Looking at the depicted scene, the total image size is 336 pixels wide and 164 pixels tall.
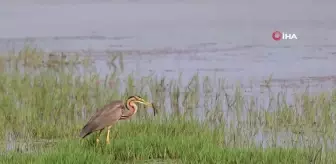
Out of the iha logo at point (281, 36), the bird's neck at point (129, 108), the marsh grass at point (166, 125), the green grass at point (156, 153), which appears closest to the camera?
the green grass at point (156, 153)

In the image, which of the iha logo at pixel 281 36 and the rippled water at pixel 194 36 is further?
the iha logo at pixel 281 36

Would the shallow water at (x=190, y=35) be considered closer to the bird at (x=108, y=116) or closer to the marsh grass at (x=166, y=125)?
the marsh grass at (x=166, y=125)

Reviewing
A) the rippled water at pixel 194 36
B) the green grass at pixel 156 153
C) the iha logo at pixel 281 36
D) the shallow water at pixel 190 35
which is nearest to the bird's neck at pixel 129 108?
the green grass at pixel 156 153

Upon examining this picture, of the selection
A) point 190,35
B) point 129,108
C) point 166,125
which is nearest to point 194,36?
point 190,35

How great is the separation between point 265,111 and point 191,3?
732 inches

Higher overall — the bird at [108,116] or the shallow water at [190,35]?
the shallow water at [190,35]

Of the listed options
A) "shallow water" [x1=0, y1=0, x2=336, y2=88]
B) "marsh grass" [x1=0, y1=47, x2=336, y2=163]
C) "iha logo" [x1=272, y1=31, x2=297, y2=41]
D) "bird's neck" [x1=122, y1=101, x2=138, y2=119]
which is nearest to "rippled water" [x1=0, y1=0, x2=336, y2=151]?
"shallow water" [x1=0, y1=0, x2=336, y2=88]

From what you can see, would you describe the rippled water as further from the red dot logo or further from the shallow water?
the red dot logo

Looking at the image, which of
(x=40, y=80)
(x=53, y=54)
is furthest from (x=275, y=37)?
(x=40, y=80)

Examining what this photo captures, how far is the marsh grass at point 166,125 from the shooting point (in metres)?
7.96

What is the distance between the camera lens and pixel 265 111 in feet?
31.7

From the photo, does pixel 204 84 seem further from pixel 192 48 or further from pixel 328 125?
pixel 192 48

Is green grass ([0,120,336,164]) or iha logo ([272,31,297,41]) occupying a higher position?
iha logo ([272,31,297,41])

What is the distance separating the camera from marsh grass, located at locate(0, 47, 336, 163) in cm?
796
